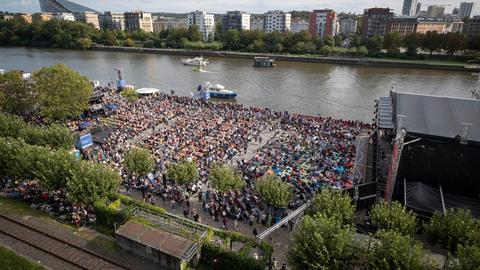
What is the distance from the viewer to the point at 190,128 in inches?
1261

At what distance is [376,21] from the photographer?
11194 cm

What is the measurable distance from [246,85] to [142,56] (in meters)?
50.7

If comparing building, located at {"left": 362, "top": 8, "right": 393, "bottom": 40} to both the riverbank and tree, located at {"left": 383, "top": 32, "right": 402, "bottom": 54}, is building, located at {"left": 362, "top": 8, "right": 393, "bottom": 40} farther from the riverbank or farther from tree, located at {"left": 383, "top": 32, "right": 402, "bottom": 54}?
the riverbank

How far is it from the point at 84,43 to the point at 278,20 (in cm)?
8129

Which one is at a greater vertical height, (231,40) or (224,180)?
(231,40)

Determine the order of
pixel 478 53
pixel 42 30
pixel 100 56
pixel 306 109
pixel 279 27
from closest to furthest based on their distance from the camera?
pixel 306 109
pixel 478 53
pixel 100 56
pixel 42 30
pixel 279 27

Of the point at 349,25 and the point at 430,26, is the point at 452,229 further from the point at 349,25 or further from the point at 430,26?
the point at 349,25

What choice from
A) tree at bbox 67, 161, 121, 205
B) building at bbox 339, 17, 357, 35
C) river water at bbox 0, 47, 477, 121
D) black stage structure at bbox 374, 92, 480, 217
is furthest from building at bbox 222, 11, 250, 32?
tree at bbox 67, 161, 121, 205

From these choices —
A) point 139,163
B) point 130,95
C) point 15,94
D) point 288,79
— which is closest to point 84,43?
point 288,79

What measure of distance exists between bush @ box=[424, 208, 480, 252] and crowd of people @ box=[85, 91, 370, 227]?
23.7 feet

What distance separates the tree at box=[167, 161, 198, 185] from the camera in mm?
19312

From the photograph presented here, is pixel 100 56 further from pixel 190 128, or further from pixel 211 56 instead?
pixel 190 128

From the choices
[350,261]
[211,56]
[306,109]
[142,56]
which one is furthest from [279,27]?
[350,261]

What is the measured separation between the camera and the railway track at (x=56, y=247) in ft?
47.2
